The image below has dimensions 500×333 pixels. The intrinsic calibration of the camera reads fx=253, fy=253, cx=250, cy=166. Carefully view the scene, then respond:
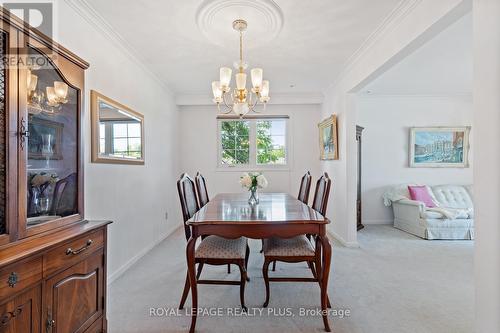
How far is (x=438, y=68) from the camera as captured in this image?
11.6 ft

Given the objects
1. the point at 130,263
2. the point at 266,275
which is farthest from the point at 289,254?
the point at 130,263

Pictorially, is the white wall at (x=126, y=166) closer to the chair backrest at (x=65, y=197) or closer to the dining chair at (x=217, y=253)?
the chair backrest at (x=65, y=197)

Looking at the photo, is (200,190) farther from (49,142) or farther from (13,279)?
(13,279)

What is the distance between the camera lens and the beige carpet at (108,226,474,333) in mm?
1832

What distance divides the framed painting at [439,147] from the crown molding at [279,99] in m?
2.05

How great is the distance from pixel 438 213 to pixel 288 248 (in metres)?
3.28

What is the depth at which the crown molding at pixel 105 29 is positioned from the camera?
2049 mm

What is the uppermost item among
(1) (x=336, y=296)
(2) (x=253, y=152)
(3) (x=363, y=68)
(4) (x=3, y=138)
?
(3) (x=363, y=68)

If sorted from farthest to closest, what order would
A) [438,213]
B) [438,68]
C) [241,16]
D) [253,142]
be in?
[253,142] < [438,213] < [438,68] < [241,16]

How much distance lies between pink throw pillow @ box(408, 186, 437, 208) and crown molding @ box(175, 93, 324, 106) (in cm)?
231

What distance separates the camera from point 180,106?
196 inches

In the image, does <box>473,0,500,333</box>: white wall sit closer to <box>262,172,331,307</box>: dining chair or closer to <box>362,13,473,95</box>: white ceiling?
<box>262,172,331,307</box>: dining chair

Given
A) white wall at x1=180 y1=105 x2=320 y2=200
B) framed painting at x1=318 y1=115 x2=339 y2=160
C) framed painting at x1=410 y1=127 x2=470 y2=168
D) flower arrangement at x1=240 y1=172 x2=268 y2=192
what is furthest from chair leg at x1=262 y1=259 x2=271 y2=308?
framed painting at x1=410 y1=127 x2=470 y2=168

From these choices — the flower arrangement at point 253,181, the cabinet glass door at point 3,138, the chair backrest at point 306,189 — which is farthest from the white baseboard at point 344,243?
the cabinet glass door at point 3,138
